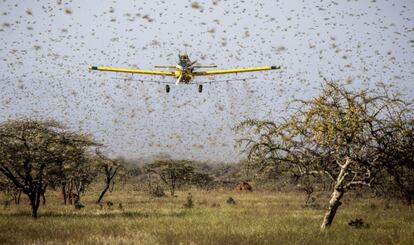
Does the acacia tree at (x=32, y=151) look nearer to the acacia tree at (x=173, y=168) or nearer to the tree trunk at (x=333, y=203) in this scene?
the tree trunk at (x=333, y=203)

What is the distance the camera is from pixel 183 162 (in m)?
71.5

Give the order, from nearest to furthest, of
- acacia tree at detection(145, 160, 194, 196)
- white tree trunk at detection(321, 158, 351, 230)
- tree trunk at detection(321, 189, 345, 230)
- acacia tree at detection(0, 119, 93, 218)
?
white tree trunk at detection(321, 158, 351, 230)
tree trunk at detection(321, 189, 345, 230)
acacia tree at detection(0, 119, 93, 218)
acacia tree at detection(145, 160, 194, 196)

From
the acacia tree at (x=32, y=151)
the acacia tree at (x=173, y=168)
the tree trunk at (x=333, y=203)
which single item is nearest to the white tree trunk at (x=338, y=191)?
the tree trunk at (x=333, y=203)

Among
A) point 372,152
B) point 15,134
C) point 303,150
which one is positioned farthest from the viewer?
point 15,134

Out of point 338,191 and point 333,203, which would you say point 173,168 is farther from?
point 338,191

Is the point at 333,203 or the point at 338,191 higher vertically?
the point at 338,191

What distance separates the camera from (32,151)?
23453mm

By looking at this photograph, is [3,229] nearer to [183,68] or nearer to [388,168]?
[183,68]

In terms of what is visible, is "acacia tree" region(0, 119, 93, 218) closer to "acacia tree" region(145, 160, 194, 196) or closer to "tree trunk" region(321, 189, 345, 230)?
"tree trunk" region(321, 189, 345, 230)

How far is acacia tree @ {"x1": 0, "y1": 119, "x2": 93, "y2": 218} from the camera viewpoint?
23.6 m

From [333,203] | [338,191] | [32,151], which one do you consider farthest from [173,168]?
[338,191]

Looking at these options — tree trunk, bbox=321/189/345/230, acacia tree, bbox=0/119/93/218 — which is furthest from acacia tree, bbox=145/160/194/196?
tree trunk, bbox=321/189/345/230

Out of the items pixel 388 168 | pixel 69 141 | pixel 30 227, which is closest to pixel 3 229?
pixel 30 227

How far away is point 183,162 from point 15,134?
48.0 meters
